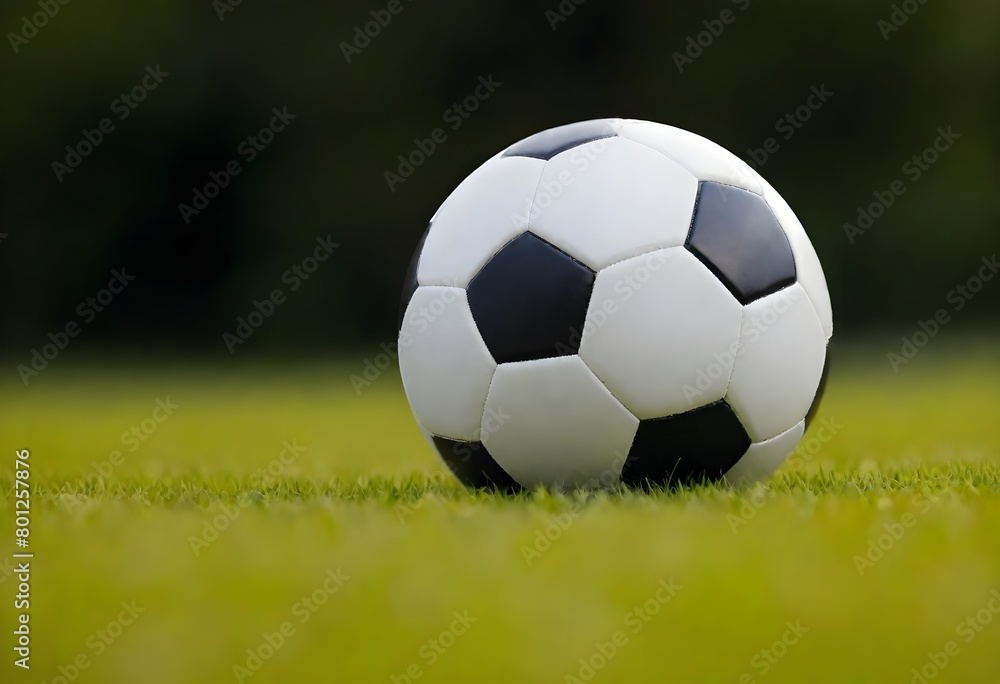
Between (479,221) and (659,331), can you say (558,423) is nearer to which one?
(659,331)

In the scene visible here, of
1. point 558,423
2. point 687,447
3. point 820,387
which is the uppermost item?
point 820,387

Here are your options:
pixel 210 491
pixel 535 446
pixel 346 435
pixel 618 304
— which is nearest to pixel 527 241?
pixel 618 304

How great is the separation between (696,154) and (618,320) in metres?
0.59

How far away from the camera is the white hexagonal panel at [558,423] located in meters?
2.77

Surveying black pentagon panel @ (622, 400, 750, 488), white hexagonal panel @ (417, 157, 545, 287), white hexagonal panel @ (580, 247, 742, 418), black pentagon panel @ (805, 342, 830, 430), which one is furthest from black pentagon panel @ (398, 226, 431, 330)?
black pentagon panel @ (805, 342, 830, 430)

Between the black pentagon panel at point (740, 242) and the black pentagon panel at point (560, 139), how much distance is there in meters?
0.34

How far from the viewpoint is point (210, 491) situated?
3328 millimetres

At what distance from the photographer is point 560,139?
120 inches

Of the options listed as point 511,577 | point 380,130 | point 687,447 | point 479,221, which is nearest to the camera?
point 511,577

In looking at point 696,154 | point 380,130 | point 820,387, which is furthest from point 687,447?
point 380,130

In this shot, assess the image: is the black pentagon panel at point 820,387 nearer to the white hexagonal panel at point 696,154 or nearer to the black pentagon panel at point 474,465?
the white hexagonal panel at point 696,154

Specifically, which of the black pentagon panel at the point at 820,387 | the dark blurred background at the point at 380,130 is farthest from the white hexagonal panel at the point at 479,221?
the dark blurred background at the point at 380,130

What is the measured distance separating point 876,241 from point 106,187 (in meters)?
8.09

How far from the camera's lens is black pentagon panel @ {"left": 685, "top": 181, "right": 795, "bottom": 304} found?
2.80 m
